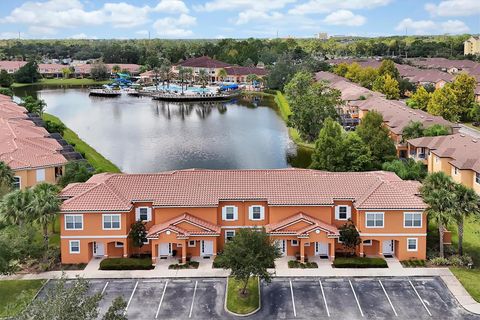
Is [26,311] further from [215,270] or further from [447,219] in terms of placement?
[447,219]

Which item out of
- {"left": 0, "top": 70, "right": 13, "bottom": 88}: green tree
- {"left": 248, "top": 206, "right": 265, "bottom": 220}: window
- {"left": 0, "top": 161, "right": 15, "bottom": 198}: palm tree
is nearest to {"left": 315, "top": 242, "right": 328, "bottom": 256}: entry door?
{"left": 248, "top": 206, "right": 265, "bottom": 220}: window

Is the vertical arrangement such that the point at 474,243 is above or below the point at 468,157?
below

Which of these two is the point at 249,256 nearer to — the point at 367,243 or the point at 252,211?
the point at 252,211

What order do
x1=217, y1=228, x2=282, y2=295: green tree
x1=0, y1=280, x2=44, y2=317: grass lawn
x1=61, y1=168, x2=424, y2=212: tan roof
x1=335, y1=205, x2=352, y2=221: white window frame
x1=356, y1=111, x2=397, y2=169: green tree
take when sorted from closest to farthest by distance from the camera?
x1=217, y1=228, x2=282, y2=295: green tree < x1=0, y1=280, x2=44, y2=317: grass lawn < x1=61, y1=168, x2=424, y2=212: tan roof < x1=335, y1=205, x2=352, y2=221: white window frame < x1=356, y1=111, x2=397, y2=169: green tree

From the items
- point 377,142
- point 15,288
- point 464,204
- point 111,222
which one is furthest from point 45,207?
point 377,142

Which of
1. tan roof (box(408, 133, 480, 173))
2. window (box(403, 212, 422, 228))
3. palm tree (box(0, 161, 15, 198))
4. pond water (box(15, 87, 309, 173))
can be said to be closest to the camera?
window (box(403, 212, 422, 228))

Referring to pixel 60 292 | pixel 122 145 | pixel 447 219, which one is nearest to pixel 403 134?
pixel 447 219

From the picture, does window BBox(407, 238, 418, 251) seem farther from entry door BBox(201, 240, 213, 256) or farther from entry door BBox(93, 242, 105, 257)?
entry door BBox(93, 242, 105, 257)
